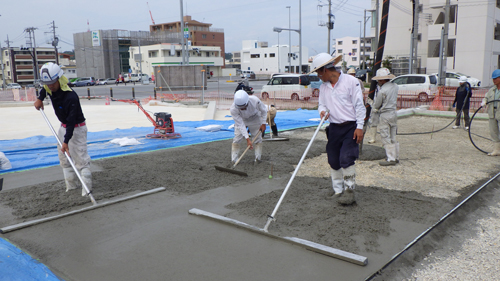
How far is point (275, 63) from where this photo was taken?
77.9 meters

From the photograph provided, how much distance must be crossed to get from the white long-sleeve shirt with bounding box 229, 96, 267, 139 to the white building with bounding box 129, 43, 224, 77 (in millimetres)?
54207

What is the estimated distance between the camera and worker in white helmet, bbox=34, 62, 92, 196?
4469mm

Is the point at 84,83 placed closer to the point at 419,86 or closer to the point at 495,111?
the point at 419,86

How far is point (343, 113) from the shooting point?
13.8ft

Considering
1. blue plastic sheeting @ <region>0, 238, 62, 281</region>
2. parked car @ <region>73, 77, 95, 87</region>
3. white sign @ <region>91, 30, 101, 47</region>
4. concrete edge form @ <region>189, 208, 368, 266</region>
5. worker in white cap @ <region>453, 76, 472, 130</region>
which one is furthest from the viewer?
white sign @ <region>91, 30, 101, 47</region>

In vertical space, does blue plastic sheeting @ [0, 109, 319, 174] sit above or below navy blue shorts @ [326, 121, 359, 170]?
below

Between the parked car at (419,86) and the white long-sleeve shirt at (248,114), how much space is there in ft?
46.0

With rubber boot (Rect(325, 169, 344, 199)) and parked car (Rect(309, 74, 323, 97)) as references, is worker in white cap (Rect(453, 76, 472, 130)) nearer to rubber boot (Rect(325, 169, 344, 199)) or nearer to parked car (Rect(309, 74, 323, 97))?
rubber boot (Rect(325, 169, 344, 199))

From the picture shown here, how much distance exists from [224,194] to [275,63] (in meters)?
75.3

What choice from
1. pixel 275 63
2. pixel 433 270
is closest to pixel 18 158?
pixel 433 270

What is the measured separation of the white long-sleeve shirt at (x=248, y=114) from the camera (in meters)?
6.01

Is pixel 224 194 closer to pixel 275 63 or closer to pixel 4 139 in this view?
pixel 4 139

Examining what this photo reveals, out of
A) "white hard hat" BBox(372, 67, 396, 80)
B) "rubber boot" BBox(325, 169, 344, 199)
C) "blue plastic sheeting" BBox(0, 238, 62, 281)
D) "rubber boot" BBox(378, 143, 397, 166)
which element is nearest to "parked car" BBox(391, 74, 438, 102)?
"white hard hat" BBox(372, 67, 396, 80)

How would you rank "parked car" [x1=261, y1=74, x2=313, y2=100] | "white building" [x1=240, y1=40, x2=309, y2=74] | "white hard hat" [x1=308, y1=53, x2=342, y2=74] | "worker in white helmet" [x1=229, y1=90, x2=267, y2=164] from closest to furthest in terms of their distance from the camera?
"white hard hat" [x1=308, y1=53, x2=342, y2=74] → "worker in white helmet" [x1=229, y1=90, x2=267, y2=164] → "parked car" [x1=261, y1=74, x2=313, y2=100] → "white building" [x1=240, y1=40, x2=309, y2=74]
